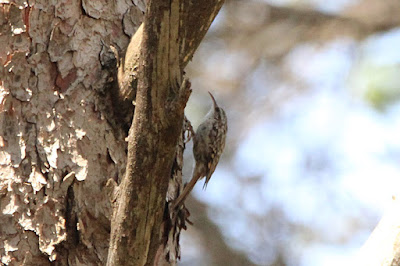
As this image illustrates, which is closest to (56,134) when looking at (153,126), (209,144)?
(153,126)

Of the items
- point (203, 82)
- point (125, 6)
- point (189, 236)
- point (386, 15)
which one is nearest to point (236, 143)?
point (203, 82)

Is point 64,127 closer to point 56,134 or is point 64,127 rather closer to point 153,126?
point 56,134

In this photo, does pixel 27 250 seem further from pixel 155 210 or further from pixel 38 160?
pixel 155 210

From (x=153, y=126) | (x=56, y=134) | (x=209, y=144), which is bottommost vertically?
(x=153, y=126)

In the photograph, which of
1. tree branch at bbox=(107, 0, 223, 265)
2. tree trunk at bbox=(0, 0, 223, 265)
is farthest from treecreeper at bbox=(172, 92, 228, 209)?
tree branch at bbox=(107, 0, 223, 265)

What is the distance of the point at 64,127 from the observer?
1.87 meters

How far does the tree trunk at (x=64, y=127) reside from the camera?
1.76m

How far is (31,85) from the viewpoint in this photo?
1882mm

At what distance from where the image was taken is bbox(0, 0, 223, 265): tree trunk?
176 cm

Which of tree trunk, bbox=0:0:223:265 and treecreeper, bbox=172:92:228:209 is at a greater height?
treecreeper, bbox=172:92:228:209

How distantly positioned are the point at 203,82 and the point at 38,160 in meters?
3.83

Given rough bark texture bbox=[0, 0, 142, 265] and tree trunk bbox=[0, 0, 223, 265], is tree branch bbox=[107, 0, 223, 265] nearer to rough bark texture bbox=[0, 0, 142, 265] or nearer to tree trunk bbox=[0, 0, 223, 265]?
tree trunk bbox=[0, 0, 223, 265]

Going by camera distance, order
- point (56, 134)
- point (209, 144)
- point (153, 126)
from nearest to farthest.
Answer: point (153, 126)
point (56, 134)
point (209, 144)

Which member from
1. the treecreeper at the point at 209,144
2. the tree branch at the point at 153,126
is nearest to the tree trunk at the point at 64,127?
the tree branch at the point at 153,126
